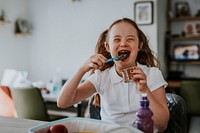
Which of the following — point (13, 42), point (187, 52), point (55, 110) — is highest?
point (13, 42)

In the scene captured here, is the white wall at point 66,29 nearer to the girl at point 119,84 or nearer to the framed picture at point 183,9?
the framed picture at point 183,9

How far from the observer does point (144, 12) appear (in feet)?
10.8

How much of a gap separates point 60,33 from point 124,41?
293 cm

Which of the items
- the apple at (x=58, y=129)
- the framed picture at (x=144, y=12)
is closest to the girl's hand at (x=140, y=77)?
the apple at (x=58, y=129)

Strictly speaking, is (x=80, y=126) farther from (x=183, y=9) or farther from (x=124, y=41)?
(x=183, y=9)

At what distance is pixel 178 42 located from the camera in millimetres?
3949

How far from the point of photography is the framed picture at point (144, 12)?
326 centimetres

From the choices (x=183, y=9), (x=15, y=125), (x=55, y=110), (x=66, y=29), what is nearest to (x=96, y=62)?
(x=15, y=125)

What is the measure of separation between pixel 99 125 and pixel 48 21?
3332mm

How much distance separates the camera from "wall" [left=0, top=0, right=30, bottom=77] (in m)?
3.74

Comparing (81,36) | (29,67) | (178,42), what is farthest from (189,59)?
(29,67)

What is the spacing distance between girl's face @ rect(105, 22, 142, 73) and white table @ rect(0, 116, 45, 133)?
0.47 meters

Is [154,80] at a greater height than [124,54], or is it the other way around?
[124,54]

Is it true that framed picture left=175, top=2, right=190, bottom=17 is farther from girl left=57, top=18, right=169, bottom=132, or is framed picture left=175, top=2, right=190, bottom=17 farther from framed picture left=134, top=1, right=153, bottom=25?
girl left=57, top=18, right=169, bottom=132
